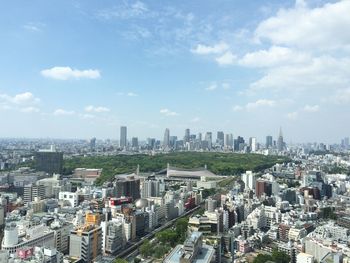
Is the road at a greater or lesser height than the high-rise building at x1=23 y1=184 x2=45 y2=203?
lesser

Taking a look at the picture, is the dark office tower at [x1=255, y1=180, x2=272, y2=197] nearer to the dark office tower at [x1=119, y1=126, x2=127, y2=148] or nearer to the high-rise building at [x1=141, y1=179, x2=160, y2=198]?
the high-rise building at [x1=141, y1=179, x2=160, y2=198]

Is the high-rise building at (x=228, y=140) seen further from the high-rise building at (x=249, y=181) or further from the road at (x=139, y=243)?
the road at (x=139, y=243)

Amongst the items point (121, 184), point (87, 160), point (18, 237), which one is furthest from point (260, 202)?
point (87, 160)

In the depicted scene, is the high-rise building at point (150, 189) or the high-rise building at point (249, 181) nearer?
the high-rise building at point (150, 189)

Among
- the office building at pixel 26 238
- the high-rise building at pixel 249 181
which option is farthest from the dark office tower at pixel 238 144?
the office building at pixel 26 238

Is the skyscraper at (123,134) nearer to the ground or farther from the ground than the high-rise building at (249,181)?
farther from the ground

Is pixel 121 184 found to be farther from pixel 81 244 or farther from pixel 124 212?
pixel 81 244

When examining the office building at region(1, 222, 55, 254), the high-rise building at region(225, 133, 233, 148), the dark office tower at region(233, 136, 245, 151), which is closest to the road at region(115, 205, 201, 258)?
the office building at region(1, 222, 55, 254)
